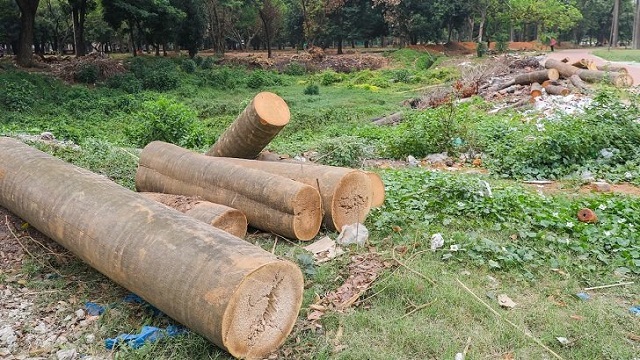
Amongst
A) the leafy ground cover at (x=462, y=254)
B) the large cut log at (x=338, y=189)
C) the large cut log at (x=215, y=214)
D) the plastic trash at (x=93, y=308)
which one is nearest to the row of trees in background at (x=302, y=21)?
the leafy ground cover at (x=462, y=254)

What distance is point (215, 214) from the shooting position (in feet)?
15.1

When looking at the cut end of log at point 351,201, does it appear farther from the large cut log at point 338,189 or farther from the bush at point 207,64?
the bush at point 207,64

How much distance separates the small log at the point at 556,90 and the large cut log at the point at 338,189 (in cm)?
1099

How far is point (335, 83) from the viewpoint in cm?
2722

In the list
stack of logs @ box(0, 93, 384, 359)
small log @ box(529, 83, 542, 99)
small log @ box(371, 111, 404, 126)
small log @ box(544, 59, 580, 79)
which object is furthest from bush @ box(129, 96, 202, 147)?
small log @ box(544, 59, 580, 79)

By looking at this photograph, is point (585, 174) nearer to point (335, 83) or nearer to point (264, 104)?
point (264, 104)

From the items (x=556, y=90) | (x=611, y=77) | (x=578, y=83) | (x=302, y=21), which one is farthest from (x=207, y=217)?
(x=302, y=21)

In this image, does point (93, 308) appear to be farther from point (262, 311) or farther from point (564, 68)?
point (564, 68)

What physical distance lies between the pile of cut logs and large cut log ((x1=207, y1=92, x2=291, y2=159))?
0.04 feet

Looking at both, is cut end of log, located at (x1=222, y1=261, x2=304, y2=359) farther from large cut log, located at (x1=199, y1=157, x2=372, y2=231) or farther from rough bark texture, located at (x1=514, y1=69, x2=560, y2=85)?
rough bark texture, located at (x1=514, y1=69, x2=560, y2=85)

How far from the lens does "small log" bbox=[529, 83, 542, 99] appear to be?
14676 millimetres

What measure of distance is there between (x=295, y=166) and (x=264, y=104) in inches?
39.9

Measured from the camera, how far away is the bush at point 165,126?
386 inches

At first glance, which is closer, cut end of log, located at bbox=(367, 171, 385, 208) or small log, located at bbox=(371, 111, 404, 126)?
cut end of log, located at bbox=(367, 171, 385, 208)
